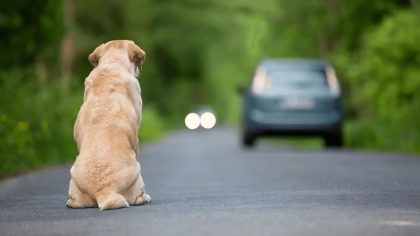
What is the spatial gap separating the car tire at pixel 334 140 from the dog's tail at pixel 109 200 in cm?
1400

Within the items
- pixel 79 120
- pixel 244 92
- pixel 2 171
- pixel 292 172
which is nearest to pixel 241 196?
pixel 79 120

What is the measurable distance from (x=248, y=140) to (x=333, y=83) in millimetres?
2418

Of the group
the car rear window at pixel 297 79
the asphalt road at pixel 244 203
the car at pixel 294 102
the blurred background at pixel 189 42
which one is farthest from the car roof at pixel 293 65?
the asphalt road at pixel 244 203

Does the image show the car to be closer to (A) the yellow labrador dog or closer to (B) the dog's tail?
(A) the yellow labrador dog

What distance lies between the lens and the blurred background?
61.6 ft

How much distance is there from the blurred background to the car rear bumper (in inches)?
55.6

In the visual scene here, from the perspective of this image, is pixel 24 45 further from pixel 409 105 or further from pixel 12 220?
pixel 12 220

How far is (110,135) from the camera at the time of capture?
905 centimetres

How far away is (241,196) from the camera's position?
1023 centimetres

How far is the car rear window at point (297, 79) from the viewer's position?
22.3 meters

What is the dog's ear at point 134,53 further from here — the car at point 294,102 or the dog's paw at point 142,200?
the car at point 294,102

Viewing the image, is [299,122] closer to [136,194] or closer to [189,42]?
[136,194]

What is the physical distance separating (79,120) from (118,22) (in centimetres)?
3238

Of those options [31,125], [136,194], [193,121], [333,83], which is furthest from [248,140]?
[193,121]
